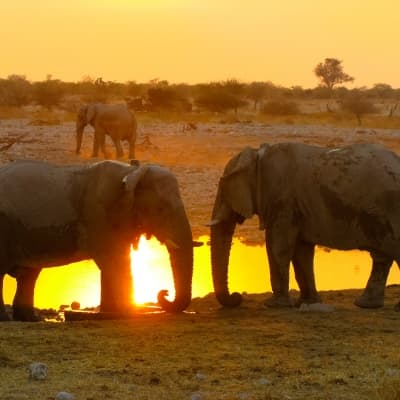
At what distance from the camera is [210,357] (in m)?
6.88

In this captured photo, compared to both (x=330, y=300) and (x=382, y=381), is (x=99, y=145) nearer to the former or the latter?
(x=330, y=300)

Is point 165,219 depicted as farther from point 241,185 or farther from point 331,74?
point 331,74

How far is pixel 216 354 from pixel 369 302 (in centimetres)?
298

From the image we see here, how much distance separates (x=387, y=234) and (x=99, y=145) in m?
17.0

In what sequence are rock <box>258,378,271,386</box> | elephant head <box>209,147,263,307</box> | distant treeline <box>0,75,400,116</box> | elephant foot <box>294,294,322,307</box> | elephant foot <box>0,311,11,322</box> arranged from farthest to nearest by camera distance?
distant treeline <box>0,75,400,116</box>, elephant foot <box>294,294,322,307</box>, elephant head <box>209,147,263,307</box>, elephant foot <box>0,311,11,322</box>, rock <box>258,378,271,386</box>

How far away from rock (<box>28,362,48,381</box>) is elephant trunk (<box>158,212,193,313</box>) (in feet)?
8.67

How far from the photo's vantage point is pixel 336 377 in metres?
6.33

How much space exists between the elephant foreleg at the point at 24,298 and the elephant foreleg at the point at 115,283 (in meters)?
0.79

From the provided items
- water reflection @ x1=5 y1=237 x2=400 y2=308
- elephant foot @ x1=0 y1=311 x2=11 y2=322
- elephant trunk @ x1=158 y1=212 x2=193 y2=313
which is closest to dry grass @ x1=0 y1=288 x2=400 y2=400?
elephant trunk @ x1=158 y1=212 x2=193 y2=313

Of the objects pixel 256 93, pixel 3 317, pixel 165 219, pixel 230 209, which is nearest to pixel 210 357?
pixel 165 219

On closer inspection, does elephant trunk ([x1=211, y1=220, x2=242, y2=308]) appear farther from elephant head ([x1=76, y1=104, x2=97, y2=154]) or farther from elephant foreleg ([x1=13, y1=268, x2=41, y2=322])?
elephant head ([x1=76, y1=104, x2=97, y2=154])

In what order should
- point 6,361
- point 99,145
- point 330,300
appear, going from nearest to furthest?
point 6,361 < point 330,300 < point 99,145

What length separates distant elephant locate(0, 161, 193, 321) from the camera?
351 inches

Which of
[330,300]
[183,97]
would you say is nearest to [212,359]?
[330,300]
